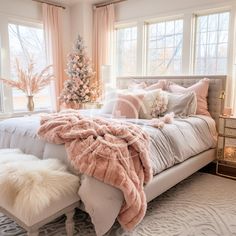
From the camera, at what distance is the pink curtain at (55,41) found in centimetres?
472

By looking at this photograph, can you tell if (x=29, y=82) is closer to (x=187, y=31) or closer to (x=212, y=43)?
(x=187, y=31)

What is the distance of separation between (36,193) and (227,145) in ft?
8.27

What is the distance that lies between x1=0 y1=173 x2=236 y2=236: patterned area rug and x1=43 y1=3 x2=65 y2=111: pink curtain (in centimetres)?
313

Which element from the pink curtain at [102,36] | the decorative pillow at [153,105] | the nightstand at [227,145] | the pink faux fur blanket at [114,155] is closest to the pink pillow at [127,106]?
the decorative pillow at [153,105]

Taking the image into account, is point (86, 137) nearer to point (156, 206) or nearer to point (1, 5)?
point (156, 206)

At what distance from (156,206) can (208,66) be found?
8.19ft

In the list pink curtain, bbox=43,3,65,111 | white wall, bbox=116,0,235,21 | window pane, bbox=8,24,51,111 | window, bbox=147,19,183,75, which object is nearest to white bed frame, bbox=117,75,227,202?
window, bbox=147,19,183,75

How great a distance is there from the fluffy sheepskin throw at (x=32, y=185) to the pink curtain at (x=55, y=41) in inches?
126

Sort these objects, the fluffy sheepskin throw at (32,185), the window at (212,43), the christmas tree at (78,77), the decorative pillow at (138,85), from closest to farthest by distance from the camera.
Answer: the fluffy sheepskin throw at (32,185) < the window at (212,43) < the decorative pillow at (138,85) < the christmas tree at (78,77)

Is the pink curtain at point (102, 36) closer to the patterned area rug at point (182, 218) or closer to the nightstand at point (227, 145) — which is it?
the nightstand at point (227, 145)

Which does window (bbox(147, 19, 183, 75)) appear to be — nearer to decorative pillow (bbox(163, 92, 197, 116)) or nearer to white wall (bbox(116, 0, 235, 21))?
white wall (bbox(116, 0, 235, 21))

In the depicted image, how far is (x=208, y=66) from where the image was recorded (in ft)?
12.9

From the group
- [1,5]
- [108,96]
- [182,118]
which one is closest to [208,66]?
[182,118]

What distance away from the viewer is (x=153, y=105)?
3246 mm
